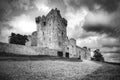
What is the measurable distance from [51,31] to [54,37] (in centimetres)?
285

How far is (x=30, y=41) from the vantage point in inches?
1586

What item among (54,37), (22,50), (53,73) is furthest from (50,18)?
(53,73)

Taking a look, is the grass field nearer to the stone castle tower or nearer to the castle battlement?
the stone castle tower

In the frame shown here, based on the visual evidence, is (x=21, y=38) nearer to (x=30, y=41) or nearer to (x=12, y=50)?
(x=30, y=41)

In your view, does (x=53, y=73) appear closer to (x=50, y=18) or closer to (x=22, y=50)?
(x=22, y=50)

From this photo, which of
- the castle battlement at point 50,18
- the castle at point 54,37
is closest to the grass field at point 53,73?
the castle at point 54,37

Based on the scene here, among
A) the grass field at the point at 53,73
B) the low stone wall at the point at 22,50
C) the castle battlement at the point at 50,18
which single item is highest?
the castle battlement at the point at 50,18

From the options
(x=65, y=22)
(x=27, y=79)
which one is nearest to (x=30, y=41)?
(x=65, y=22)

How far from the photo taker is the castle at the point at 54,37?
34469 mm

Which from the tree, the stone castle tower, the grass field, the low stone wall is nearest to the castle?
the stone castle tower

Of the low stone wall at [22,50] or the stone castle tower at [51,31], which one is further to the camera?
the stone castle tower at [51,31]

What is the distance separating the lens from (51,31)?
35.1 metres

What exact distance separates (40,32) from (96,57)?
112 ft

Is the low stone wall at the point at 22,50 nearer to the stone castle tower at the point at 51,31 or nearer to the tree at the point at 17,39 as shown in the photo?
the stone castle tower at the point at 51,31
